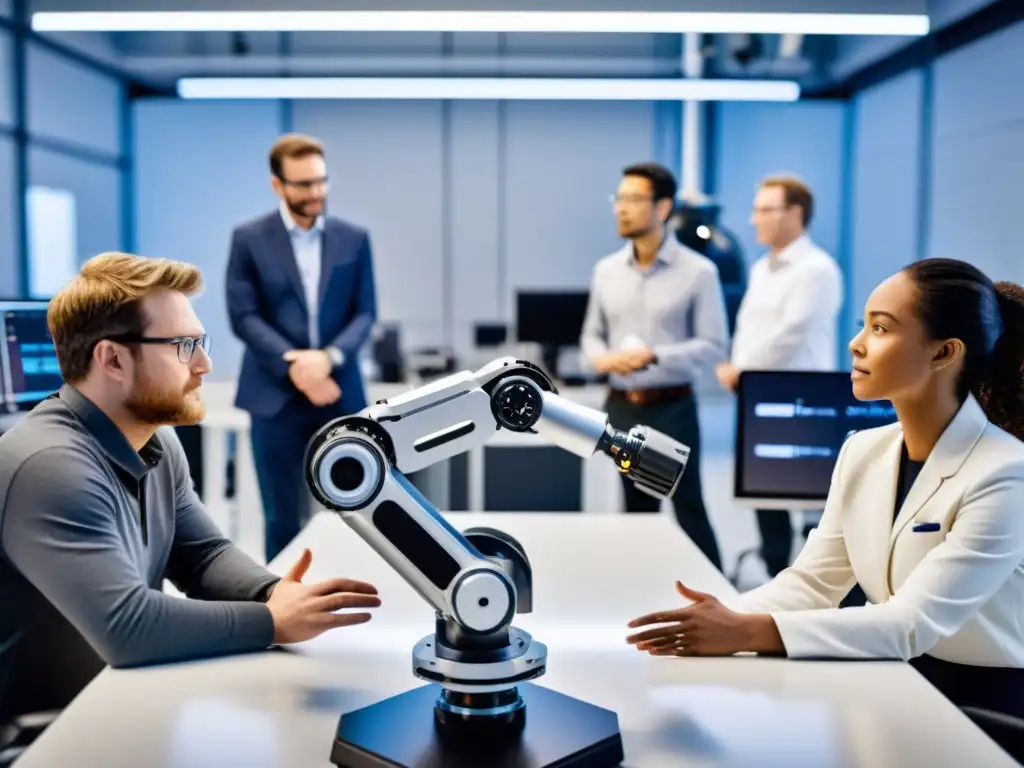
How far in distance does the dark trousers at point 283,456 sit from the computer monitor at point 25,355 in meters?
0.97

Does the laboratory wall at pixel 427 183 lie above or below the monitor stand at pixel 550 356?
above

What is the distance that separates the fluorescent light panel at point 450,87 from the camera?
4.95 meters

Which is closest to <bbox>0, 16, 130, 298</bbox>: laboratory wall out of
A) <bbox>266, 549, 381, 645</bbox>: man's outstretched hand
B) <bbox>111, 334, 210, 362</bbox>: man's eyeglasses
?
<bbox>111, 334, 210, 362</bbox>: man's eyeglasses

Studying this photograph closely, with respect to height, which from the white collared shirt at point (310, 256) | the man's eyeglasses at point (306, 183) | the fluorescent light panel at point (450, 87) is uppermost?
the fluorescent light panel at point (450, 87)

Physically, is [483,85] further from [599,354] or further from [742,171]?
[742,171]

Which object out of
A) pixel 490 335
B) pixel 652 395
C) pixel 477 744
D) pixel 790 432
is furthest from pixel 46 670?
pixel 490 335

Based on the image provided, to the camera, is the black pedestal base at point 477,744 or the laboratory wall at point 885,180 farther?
the laboratory wall at point 885,180

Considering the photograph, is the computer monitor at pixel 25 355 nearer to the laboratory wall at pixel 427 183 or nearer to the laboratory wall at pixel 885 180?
the laboratory wall at pixel 885 180

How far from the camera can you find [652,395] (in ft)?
11.9

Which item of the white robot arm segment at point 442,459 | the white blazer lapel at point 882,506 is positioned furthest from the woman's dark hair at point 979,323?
the white robot arm segment at point 442,459

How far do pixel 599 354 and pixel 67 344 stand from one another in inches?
100

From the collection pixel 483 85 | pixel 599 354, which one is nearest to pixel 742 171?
pixel 483 85

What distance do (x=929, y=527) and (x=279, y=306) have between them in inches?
93.8

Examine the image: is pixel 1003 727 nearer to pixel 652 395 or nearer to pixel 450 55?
pixel 652 395
